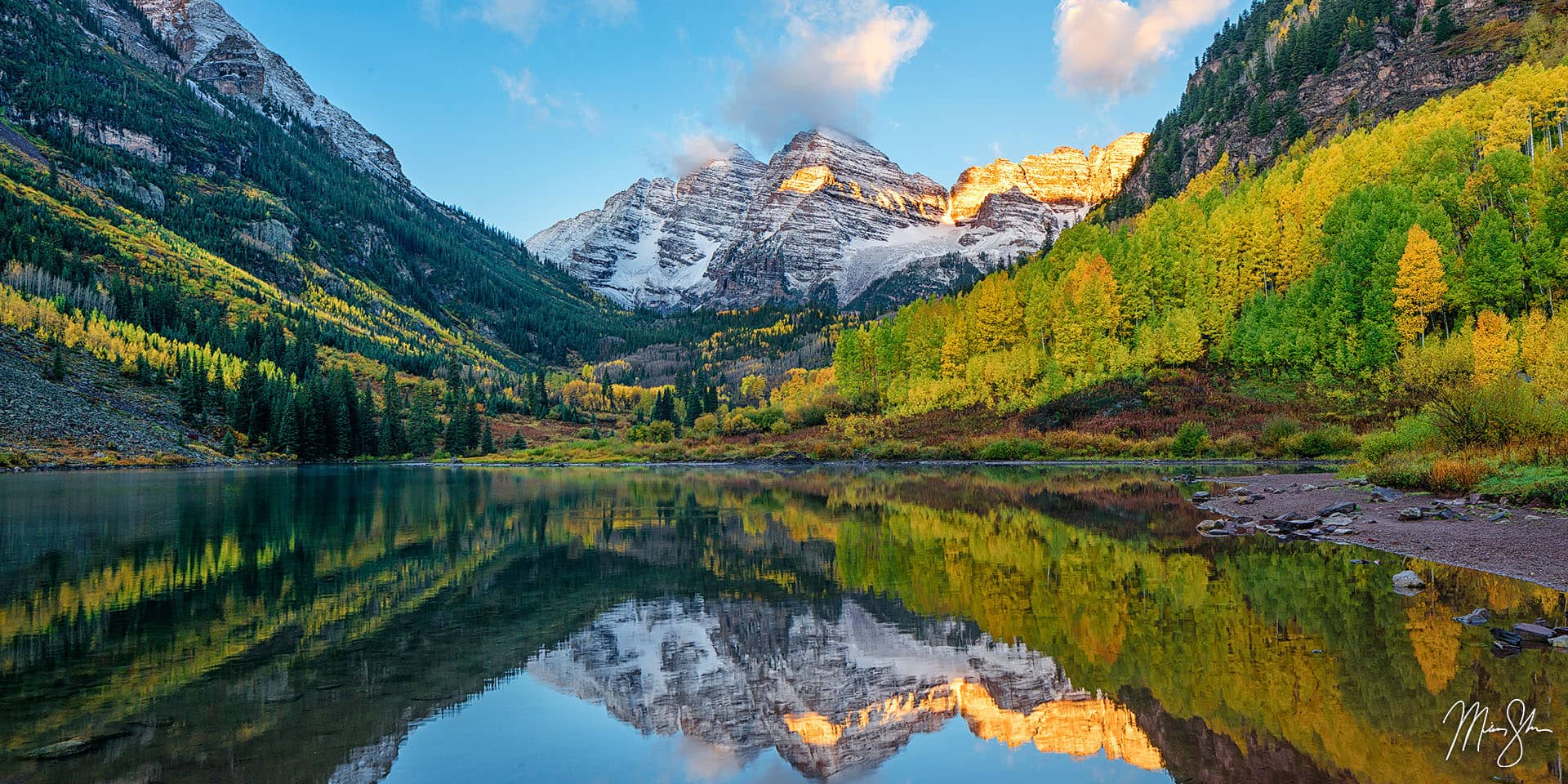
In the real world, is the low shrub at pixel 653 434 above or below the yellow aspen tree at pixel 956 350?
below

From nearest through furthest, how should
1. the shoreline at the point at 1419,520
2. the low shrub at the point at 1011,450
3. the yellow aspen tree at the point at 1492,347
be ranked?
1. the shoreline at the point at 1419,520
2. the yellow aspen tree at the point at 1492,347
3. the low shrub at the point at 1011,450

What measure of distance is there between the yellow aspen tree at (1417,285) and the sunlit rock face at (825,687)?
5445 cm

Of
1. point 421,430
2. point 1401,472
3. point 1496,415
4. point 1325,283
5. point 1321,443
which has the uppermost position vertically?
point 1325,283

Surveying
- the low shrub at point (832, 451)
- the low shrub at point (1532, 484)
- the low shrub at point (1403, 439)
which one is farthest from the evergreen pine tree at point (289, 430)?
the low shrub at point (1532, 484)

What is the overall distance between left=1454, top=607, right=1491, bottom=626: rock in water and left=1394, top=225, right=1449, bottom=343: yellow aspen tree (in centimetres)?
5058

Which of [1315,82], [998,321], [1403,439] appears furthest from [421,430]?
[1315,82]

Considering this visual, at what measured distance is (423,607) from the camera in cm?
1483

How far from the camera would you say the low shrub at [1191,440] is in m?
52.1

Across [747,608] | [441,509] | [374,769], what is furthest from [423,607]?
[441,509]

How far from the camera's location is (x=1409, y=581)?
13.4 meters

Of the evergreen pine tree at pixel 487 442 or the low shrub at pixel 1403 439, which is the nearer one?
the low shrub at pixel 1403 439

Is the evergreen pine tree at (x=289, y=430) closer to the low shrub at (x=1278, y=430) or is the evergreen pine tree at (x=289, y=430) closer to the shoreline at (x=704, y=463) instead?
the shoreline at (x=704, y=463)

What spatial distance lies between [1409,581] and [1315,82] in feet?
402
